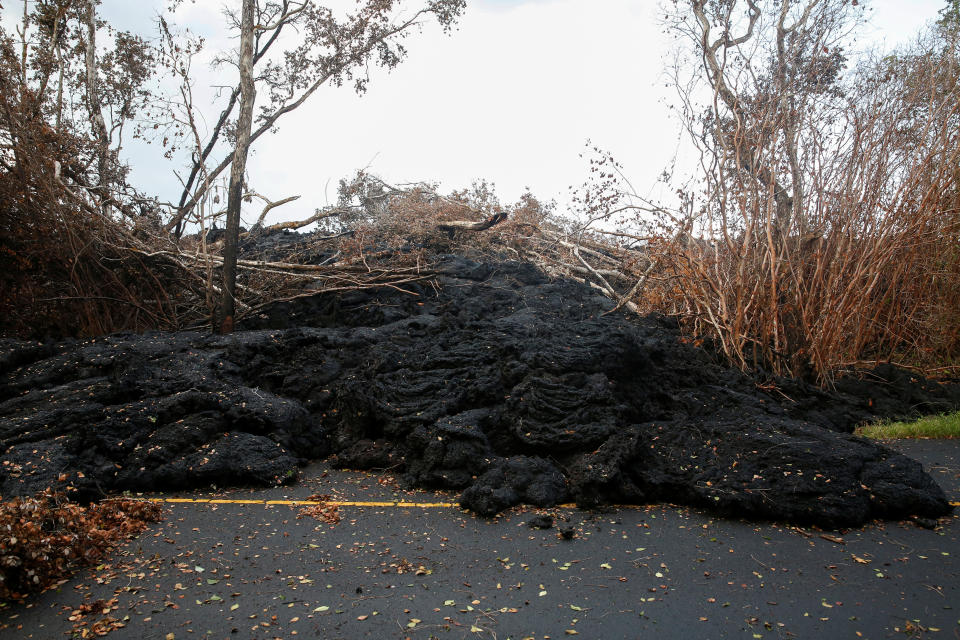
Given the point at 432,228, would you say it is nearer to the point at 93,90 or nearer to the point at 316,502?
the point at 316,502

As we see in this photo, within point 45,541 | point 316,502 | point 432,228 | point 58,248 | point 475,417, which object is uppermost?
point 432,228

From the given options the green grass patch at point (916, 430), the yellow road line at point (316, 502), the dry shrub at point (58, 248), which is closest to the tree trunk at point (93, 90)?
the dry shrub at point (58, 248)

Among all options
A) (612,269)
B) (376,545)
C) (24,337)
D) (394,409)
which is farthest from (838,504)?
(24,337)

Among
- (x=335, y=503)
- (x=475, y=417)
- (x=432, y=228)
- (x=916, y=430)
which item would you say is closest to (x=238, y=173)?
(x=432, y=228)

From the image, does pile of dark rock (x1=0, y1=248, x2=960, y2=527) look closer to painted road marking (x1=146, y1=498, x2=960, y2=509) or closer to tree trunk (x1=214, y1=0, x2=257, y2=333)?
painted road marking (x1=146, y1=498, x2=960, y2=509)

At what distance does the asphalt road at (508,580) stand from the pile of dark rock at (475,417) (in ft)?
0.72

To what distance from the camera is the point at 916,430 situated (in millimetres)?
4742

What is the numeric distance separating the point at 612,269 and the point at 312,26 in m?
7.64

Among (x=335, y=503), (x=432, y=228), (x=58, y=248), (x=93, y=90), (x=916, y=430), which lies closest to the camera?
(x=335, y=503)

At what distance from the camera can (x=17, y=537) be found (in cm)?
258

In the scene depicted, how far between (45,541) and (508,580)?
2032 mm

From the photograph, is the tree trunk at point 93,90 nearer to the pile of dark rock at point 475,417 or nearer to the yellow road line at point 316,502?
the pile of dark rock at point 475,417

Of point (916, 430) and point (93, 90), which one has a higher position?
point (93, 90)

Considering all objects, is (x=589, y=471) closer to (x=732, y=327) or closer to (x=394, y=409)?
(x=394, y=409)
